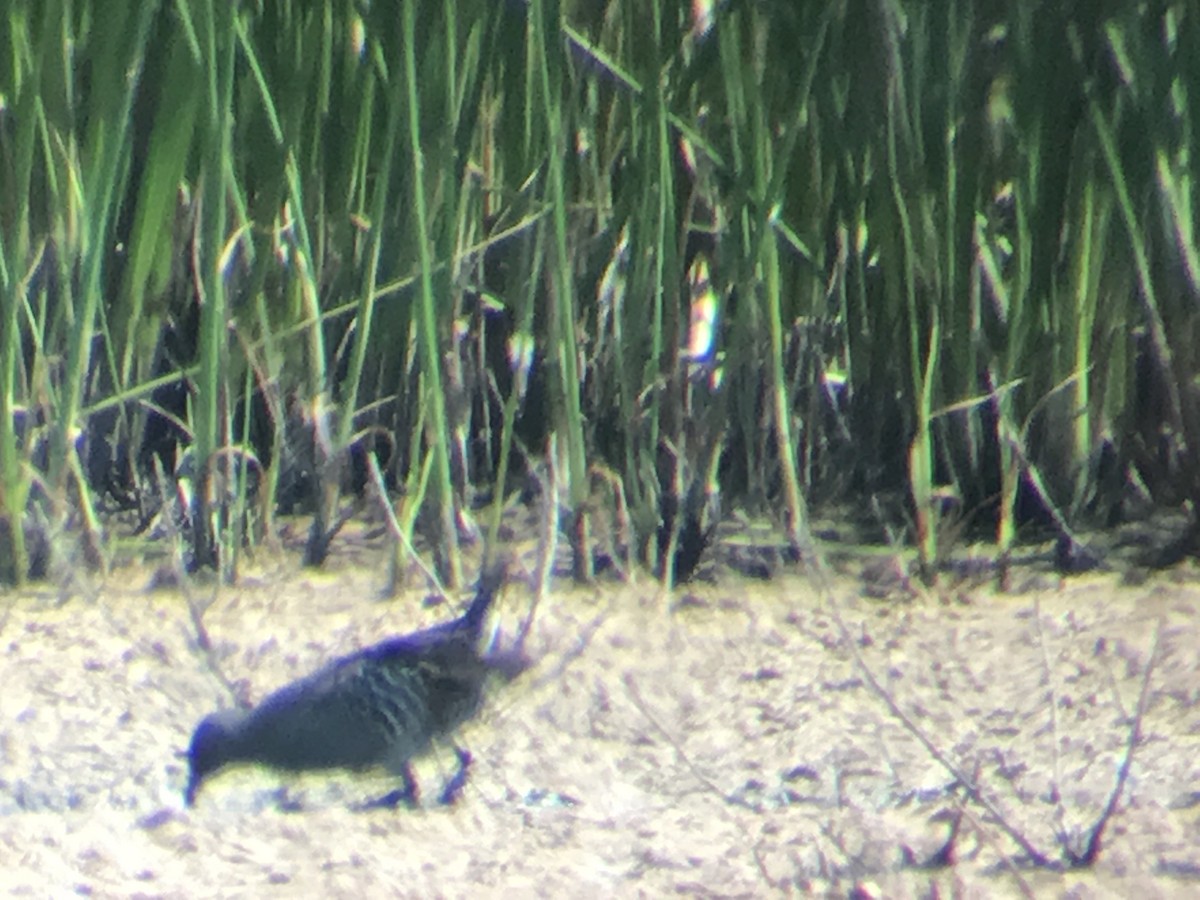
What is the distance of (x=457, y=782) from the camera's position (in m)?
1.78

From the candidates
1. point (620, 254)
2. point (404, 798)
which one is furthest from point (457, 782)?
point (620, 254)

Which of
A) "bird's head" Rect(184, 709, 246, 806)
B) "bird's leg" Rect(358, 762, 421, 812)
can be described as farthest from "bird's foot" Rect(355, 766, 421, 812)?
"bird's head" Rect(184, 709, 246, 806)

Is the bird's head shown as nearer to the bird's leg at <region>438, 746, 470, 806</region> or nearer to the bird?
the bird

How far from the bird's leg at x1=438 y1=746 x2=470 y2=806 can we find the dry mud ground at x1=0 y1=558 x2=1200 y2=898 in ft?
0.04

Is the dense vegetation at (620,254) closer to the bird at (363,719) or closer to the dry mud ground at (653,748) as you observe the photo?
the dry mud ground at (653,748)

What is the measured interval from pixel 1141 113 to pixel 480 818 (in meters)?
1.15

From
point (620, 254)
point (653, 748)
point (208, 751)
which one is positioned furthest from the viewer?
point (620, 254)

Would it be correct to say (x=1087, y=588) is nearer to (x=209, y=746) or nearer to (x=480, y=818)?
(x=480, y=818)

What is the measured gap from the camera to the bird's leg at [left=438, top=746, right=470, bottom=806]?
1749 millimetres

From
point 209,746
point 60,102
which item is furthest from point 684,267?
point 209,746

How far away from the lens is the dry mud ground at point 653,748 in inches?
60.0

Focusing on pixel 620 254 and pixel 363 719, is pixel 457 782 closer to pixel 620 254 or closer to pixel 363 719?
pixel 363 719

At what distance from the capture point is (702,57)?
2.24 metres

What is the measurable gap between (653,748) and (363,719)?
30 cm
